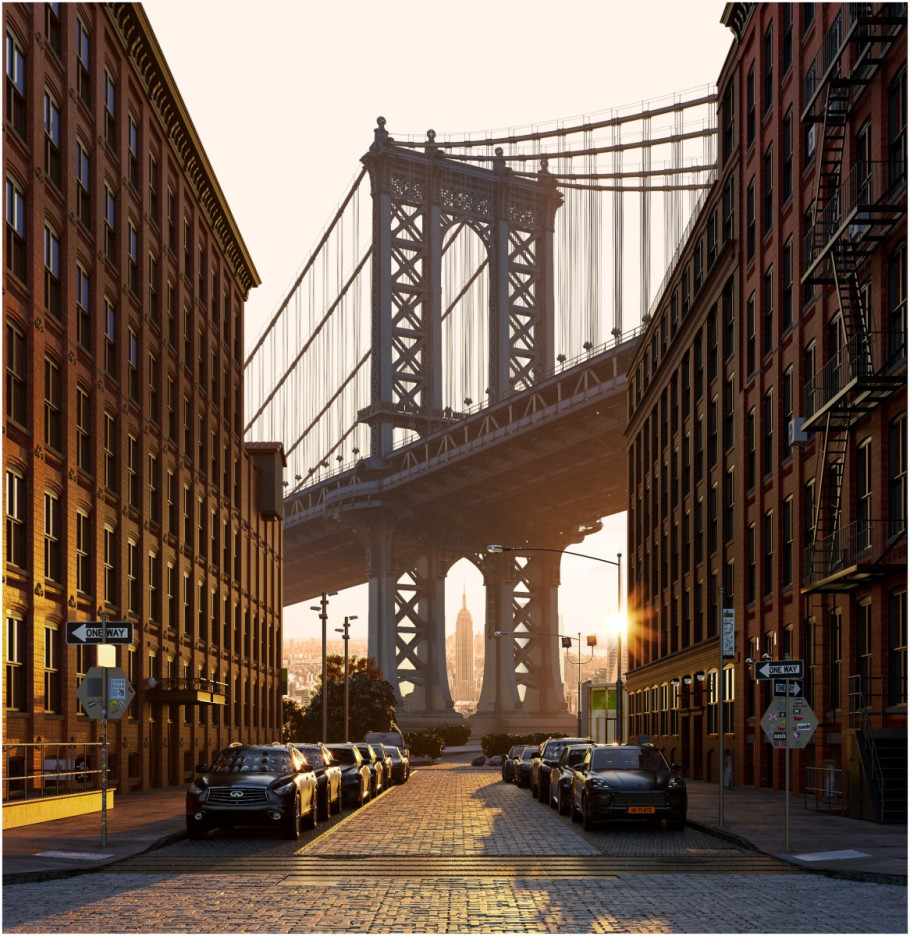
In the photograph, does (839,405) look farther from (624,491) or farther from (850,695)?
(624,491)

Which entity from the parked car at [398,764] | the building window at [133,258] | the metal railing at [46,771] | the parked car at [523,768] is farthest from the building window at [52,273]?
the parked car at [523,768]

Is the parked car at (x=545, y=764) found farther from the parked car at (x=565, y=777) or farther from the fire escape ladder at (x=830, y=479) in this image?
the fire escape ladder at (x=830, y=479)

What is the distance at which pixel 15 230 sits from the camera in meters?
33.7

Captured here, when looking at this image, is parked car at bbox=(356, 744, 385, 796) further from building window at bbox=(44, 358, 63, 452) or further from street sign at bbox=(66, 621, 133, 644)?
street sign at bbox=(66, 621, 133, 644)

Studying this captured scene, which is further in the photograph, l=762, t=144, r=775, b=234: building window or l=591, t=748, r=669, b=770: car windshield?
l=762, t=144, r=775, b=234: building window

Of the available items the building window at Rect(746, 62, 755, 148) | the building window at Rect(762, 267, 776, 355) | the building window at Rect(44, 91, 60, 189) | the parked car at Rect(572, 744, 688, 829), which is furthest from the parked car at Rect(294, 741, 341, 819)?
the building window at Rect(746, 62, 755, 148)

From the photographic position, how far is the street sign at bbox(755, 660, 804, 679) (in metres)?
22.7

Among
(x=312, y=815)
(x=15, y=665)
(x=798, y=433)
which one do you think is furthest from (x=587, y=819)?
(x=798, y=433)

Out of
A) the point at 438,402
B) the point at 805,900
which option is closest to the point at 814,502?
the point at 805,900

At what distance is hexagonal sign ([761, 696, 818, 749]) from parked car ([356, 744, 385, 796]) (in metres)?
18.8

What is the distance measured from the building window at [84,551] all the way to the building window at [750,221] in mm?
21390

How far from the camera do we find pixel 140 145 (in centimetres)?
4891

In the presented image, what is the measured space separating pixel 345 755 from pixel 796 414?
1450 cm

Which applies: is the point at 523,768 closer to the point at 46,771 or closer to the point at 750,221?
the point at 750,221
